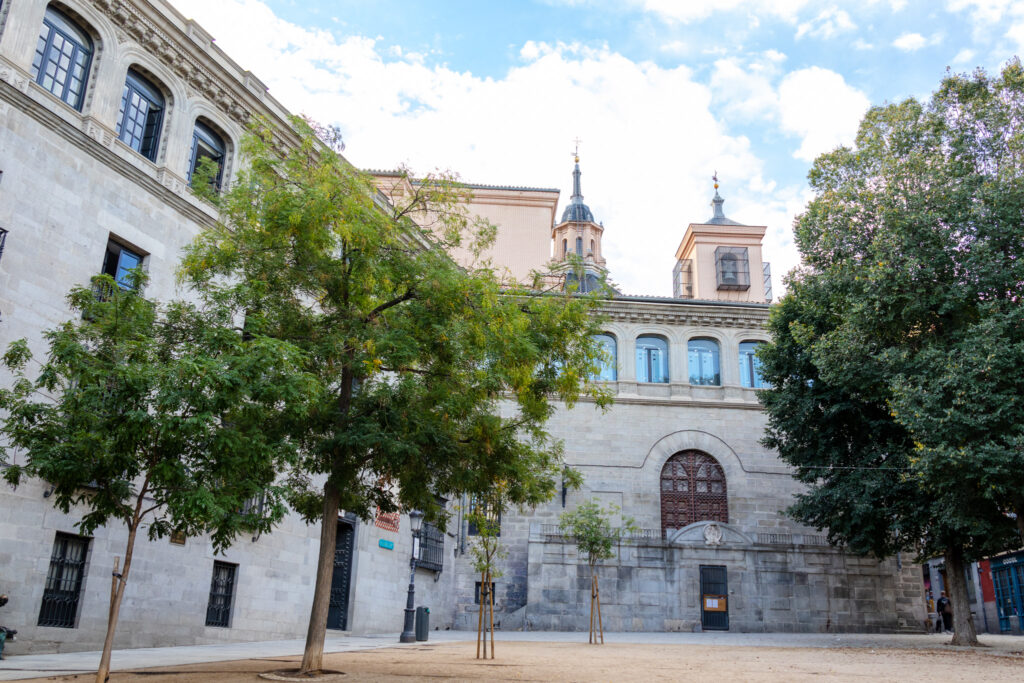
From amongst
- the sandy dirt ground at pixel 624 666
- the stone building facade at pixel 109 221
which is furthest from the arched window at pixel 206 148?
the sandy dirt ground at pixel 624 666

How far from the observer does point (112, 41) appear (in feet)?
53.9

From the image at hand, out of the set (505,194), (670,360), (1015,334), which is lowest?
(1015,334)

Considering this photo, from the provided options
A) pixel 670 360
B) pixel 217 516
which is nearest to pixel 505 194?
pixel 670 360

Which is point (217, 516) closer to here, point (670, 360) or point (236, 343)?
point (236, 343)

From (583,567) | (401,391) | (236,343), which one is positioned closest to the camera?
(236,343)

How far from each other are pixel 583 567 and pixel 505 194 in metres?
20.4

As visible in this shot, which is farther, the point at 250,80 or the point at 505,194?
the point at 505,194

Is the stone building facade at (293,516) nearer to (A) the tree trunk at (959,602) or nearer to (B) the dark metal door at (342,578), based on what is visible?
(B) the dark metal door at (342,578)

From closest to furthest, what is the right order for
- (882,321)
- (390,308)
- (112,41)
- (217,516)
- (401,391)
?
1. (217,516)
2. (401,391)
3. (390,308)
4. (112,41)
5. (882,321)

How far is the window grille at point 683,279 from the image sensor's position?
46934mm

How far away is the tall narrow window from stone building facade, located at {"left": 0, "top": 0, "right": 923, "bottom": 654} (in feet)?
0.21

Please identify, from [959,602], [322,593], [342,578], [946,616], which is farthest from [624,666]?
[946,616]

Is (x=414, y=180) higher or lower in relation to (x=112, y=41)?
lower

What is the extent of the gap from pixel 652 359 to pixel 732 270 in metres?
11.2
